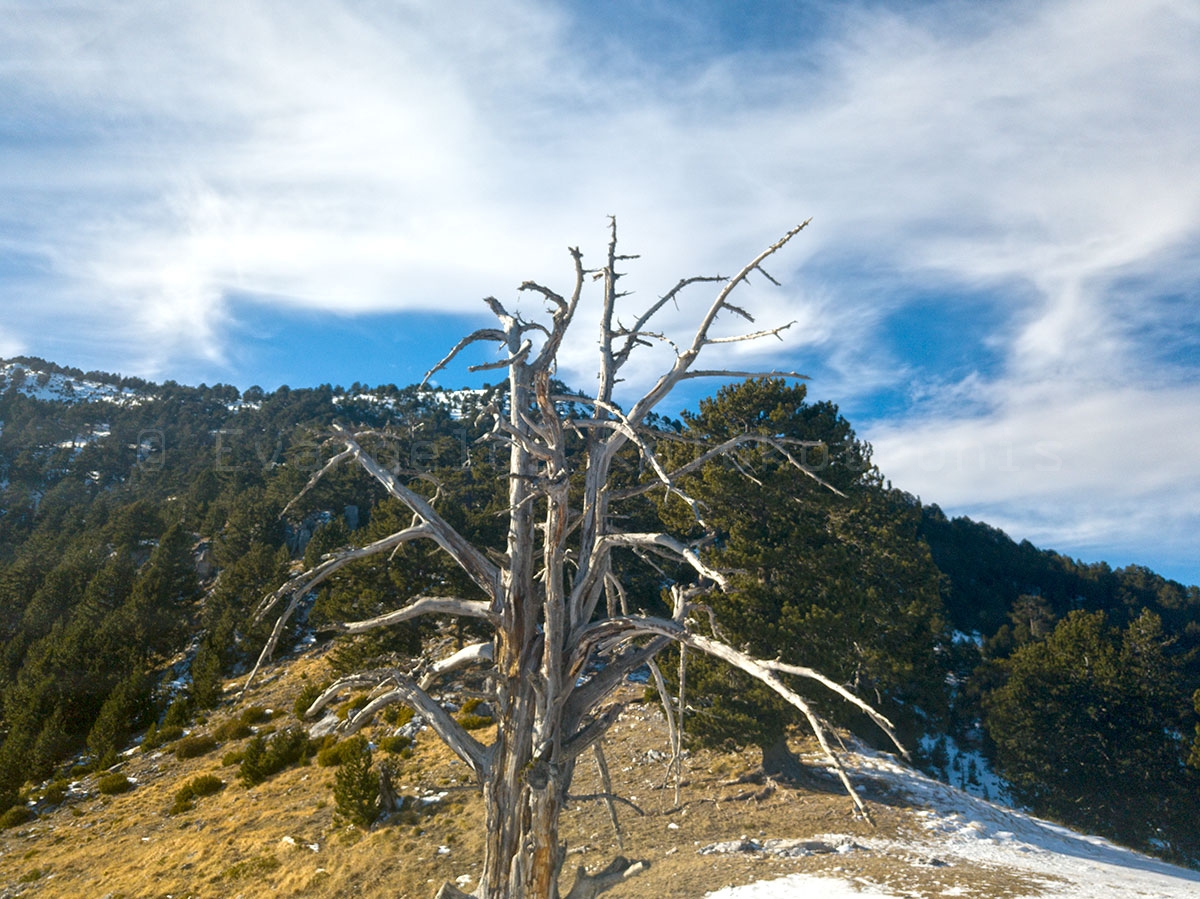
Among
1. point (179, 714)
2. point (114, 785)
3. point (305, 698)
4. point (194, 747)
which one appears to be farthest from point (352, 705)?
point (179, 714)

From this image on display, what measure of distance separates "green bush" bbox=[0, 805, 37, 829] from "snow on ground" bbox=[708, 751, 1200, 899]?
22228 mm

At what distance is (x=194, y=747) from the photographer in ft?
76.9

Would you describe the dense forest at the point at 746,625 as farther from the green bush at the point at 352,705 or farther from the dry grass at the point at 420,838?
the dry grass at the point at 420,838

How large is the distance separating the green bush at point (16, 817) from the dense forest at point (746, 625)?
4.31 feet

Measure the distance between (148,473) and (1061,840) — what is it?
10232cm

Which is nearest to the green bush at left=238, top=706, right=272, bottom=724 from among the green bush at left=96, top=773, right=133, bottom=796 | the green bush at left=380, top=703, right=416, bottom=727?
the green bush at left=96, top=773, right=133, bottom=796

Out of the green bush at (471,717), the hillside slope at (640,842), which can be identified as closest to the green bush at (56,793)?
the hillside slope at (640,842)

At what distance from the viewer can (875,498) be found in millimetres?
21797

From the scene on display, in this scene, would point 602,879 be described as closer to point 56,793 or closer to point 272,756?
point 272,756

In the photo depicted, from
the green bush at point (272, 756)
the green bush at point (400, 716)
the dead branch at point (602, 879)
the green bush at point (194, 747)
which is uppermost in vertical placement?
the dead branch at point (602, 879)

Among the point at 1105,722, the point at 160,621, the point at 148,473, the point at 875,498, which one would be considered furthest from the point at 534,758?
the point at 148,473

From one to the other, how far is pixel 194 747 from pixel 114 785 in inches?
96.8

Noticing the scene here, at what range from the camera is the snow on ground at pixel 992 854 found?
32.8 feet

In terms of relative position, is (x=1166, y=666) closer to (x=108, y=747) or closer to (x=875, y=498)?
(x=875, y=498)
